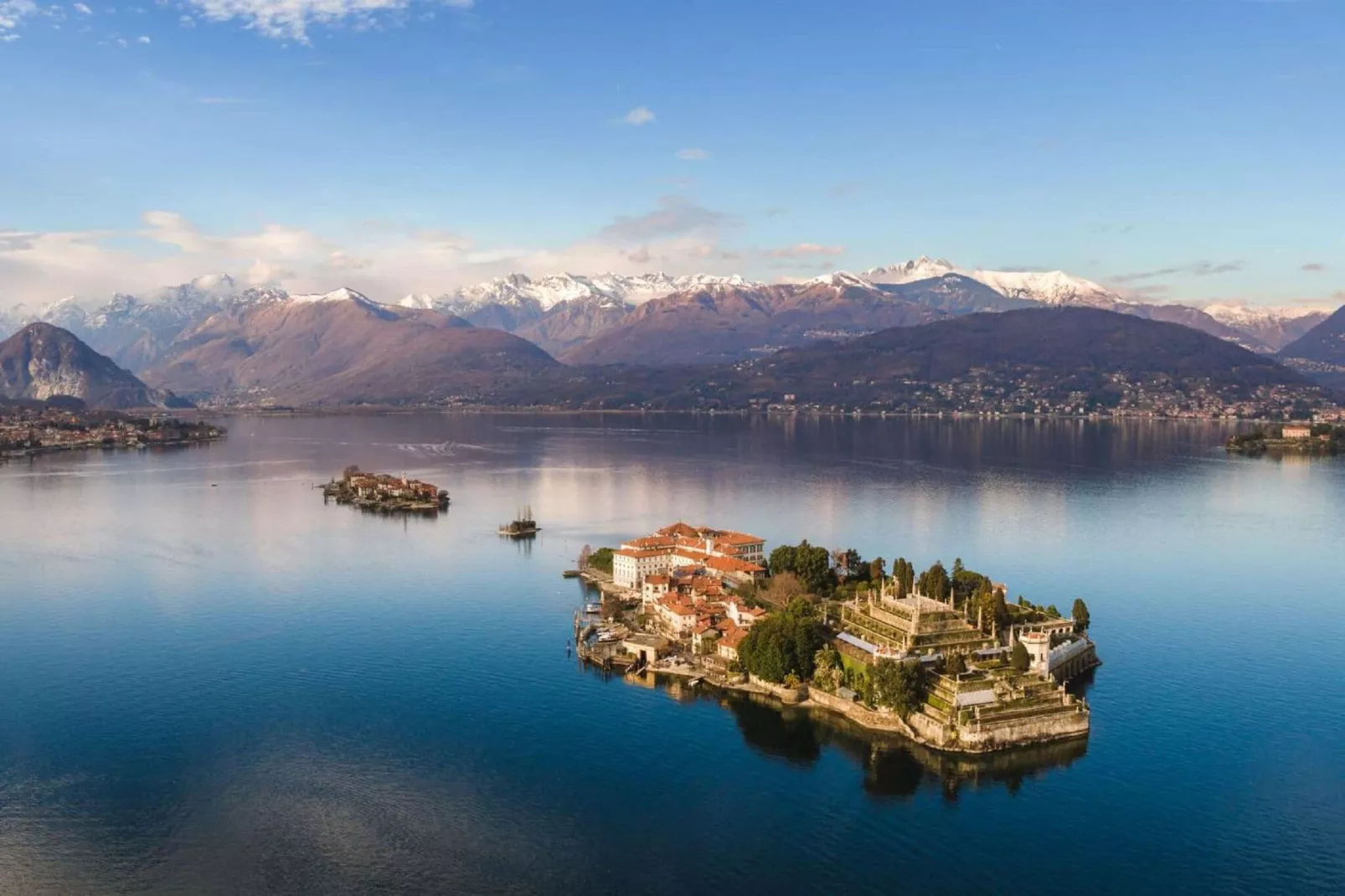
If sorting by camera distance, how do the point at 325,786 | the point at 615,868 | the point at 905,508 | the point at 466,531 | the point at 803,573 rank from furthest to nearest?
the point at 905,508, the point at 466,531, the point at 803,573, the point at 325,786, the point at 615,868

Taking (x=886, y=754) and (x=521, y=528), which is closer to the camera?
(x=886, y=754)

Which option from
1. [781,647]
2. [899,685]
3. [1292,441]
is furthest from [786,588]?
[1292,441]

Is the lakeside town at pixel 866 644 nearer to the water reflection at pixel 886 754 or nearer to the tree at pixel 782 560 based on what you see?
the tree at pixel 782 560

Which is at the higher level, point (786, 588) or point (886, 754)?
point (786, 588)

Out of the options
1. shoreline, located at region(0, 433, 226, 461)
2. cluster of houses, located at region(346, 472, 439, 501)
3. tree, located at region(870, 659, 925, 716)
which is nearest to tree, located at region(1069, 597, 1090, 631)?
tree, located at region(870, 659, 925, 716)

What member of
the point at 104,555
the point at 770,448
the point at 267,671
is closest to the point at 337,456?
the point at 770,448

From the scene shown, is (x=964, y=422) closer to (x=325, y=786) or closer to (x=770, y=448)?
(x=770, y=448)

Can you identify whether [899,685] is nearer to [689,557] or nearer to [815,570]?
[815,570]
